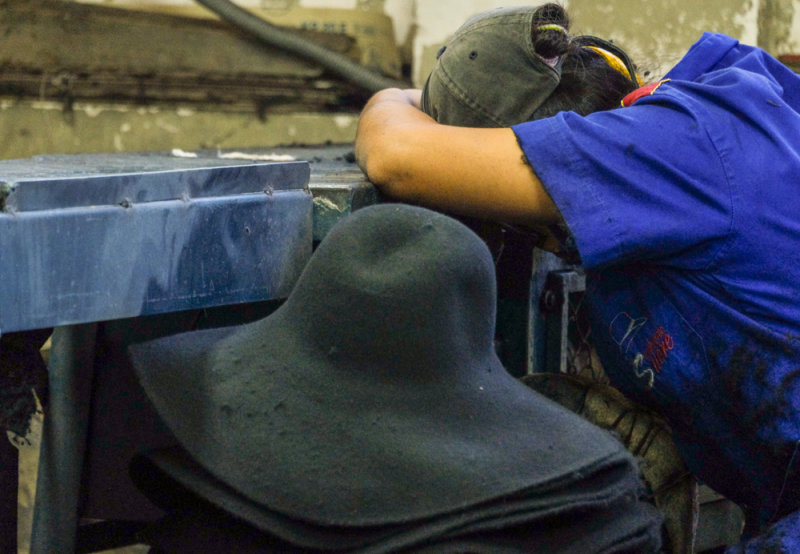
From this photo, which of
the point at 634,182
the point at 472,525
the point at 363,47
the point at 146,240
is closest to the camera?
the point at 472,525

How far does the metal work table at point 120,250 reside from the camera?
64cm

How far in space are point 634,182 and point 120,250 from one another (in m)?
0.51

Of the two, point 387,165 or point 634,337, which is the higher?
point 387,165

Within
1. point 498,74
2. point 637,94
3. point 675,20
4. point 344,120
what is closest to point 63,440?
point 498,74

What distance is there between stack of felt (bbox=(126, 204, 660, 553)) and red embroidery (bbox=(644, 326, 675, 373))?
0.32 meters

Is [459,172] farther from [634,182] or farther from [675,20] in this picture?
[675,20]

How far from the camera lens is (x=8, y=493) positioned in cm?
91

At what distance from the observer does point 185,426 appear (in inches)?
26.8

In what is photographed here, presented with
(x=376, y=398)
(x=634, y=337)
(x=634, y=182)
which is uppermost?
(x=634, y=182)

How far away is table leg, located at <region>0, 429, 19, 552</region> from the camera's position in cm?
89

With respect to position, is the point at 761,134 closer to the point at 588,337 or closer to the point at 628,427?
the point at 628,427

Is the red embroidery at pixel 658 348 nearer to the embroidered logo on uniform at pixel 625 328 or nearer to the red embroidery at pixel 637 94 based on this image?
the embroidered logo on uniform at pixel 625 328

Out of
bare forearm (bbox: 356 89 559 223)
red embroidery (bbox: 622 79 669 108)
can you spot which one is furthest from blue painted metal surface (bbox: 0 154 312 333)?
red embroidery (bbox: 622 79 669 108)

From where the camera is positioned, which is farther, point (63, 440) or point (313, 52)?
point (313, 52)
